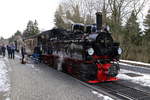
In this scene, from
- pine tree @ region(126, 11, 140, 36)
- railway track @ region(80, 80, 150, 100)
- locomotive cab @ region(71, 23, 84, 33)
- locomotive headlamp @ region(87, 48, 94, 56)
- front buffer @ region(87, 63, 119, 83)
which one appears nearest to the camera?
railway track @ region(80, 80, 150, 100)

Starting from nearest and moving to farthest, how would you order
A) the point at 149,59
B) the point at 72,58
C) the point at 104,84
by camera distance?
the point at 104,84, the point at 72,58, the point at 149,59

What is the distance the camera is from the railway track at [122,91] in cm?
636

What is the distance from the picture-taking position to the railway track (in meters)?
6.36

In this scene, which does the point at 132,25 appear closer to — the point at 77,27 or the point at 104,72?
the point at 77,27

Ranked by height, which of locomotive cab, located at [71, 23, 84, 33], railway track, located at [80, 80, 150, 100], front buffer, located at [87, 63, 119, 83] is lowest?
railway track, located at [80, 80, 150, 100]

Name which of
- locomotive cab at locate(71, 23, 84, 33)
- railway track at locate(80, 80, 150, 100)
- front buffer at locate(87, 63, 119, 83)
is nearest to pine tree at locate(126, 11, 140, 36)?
locomotive cab at locate(71, 23, 84, 33)

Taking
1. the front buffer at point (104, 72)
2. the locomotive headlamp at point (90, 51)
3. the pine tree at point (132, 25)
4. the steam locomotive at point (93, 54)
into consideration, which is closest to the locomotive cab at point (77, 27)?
the steam locomotive at point (93, 54)

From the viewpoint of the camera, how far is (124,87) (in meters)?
7.85

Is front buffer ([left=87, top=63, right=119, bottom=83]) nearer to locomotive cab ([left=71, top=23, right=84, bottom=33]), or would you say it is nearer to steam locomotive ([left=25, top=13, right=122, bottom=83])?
steam locomotive ([left=25, top=13, right=122, bottom=83])

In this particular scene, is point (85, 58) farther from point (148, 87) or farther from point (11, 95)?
point (11, 95)

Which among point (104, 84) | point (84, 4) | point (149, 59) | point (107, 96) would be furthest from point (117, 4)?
point (107, 96)

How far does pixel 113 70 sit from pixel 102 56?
0.85 meters

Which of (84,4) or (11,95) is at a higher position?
(84,4)

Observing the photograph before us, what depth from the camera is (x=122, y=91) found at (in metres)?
7.17
